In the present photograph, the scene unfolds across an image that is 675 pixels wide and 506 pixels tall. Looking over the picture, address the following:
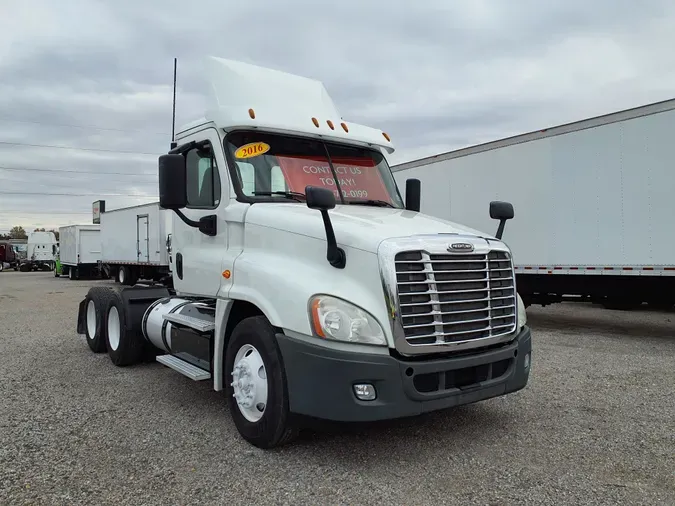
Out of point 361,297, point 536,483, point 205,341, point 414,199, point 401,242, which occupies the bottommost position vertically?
point 536,483

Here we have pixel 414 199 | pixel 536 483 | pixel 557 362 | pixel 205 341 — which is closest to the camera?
pixel 536 483

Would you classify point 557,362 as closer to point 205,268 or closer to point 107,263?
point 205,268

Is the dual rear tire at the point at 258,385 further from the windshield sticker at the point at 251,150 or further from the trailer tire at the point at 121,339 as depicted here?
the trailer tire at the point at 121,339

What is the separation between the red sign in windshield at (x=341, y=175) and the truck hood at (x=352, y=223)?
0.85ft

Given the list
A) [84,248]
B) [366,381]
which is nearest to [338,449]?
[366,381]

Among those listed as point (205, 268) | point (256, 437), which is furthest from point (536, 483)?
point (205, 268)

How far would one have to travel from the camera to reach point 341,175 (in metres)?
5.04

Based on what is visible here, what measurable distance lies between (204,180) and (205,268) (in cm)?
80

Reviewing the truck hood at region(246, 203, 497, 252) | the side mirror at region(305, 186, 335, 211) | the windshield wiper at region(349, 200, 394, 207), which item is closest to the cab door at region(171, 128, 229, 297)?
the truck hood at region(246, 203, 497, 252)

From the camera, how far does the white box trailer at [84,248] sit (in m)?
30.5

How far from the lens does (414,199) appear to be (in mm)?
5699

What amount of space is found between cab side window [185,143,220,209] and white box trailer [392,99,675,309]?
271 inches

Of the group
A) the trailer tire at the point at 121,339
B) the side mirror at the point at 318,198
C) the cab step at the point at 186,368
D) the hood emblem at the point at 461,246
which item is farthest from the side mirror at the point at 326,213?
the trailer tire at the point at 121,339

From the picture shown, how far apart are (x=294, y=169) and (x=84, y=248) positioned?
2895cm
